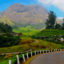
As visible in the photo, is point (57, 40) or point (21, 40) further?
point (57, 40)

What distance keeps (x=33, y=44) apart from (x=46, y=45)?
19.4 ft

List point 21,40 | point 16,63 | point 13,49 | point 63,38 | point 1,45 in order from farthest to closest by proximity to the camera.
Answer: point 63,38
point 21,40
point 1,45
point 13,49
point 16,63

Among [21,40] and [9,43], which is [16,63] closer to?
[9,43]

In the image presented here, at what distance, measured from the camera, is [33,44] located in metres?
104

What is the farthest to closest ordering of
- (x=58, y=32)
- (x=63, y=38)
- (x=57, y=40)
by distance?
(x=58, y=32)
(x=63, y=38)
(x=57, y=40)

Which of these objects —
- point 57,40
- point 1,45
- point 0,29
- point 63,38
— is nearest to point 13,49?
point 1,45

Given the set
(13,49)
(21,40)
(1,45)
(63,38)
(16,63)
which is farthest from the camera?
(63,38)

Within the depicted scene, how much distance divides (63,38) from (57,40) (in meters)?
11.2

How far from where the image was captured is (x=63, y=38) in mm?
138500

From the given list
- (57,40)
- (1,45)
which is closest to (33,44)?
(1,45)

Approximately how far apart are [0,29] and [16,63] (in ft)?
483

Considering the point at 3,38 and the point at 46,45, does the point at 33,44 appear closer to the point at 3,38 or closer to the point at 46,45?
the point at 46,45

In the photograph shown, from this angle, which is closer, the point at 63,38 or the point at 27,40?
the point at 27,40

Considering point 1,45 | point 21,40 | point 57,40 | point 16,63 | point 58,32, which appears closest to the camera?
point 16,63
